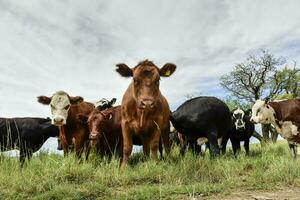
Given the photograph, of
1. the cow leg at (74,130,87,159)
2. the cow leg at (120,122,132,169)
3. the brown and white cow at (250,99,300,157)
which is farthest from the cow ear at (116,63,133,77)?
the brown and white cow at (250,99,300,157)

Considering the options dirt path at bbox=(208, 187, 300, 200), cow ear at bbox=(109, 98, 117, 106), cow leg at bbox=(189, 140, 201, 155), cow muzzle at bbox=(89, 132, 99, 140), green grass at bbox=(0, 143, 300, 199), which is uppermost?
cow ear at bbox=(109, 98, 117, 106)

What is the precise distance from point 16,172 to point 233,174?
4.41 m

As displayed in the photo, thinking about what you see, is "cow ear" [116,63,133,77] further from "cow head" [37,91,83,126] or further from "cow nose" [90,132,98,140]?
"cow head" [37,91,83,126]

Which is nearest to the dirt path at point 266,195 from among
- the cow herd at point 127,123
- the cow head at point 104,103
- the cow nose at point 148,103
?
the cow nose at point 148,103

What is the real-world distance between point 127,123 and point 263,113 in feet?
25.3

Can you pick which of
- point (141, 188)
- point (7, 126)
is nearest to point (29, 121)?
point (7, 126)

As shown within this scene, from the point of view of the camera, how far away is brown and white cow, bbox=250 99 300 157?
15367 millimetres

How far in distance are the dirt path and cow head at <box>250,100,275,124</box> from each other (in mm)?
9125

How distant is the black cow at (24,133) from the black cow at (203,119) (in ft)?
12.6

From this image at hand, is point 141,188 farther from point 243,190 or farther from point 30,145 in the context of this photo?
point 30,145

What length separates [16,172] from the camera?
8812 mm

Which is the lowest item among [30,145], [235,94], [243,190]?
[243,190]

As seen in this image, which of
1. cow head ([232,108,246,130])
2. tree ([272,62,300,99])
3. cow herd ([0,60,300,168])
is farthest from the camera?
tree ([272,62,300,99])

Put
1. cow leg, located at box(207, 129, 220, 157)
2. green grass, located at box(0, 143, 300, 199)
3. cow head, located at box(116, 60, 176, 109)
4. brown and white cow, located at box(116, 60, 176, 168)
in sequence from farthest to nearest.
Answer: cow leg, located at box(207, 129, 220, 157), brown and white cow, located at box(116, 60, 176, 168), cow head, located at box(116, 60, 176, 109), green grass, located at box(0, 143, 300, 199)
